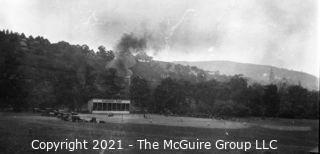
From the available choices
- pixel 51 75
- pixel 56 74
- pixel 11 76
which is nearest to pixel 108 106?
pixel 56 74

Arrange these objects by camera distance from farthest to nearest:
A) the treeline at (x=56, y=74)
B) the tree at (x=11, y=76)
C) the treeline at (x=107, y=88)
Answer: the treeline at (x=107, y=88) → the treeline at (x=56, y=74) → the tree at (x=11, y=76)

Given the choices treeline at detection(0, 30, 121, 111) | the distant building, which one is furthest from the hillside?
treeline at detection(0, 30, 121, 111)

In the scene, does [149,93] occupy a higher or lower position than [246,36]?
lower

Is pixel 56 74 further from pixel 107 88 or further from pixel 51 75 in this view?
pixel 107 88

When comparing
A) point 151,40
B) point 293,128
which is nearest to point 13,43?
point 151,40

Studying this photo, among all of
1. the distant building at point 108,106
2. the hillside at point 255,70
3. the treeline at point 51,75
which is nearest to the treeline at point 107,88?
the treeline at point 51,75

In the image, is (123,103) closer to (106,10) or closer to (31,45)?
(106,10)

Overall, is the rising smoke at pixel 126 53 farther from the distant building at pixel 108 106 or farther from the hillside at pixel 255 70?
the hillside at pixel 255 70
